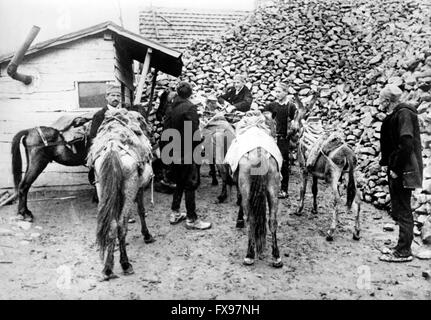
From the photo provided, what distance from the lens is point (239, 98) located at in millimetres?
9398

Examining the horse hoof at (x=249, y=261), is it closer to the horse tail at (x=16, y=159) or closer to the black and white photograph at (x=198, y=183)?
the black and white photograph at (x=198, y=183)

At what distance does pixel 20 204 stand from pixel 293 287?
5.27 meters

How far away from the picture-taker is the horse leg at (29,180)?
281 inches

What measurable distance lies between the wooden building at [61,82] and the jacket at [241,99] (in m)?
1.84

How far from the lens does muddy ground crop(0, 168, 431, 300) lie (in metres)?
4.82

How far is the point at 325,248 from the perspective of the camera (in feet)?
20.3

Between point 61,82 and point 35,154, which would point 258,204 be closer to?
point 35,154

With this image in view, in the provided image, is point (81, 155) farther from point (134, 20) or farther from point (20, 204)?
point (134, 20)

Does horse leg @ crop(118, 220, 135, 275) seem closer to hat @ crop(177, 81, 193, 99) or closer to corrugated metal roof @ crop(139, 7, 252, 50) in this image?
hat @ crop(177, 81, 193, 99)

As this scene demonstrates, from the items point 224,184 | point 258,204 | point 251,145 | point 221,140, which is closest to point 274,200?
point 258,204

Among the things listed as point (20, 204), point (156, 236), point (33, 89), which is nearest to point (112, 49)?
point (33, 89)

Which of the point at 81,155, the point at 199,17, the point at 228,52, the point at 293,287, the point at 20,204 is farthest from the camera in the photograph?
the point at 199,17

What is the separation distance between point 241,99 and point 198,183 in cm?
245

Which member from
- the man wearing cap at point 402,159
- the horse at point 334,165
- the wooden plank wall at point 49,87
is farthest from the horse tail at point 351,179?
the wooden plank wall at point 49,87
